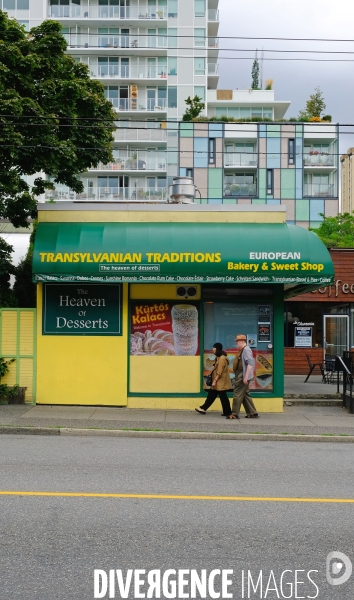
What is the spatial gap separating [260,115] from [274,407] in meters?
52.5

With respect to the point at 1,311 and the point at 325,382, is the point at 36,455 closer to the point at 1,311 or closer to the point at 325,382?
the point at 1,311

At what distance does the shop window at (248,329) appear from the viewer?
628 inches

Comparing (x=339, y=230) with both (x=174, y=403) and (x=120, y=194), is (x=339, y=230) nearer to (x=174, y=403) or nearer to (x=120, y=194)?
(x=120, y=194)

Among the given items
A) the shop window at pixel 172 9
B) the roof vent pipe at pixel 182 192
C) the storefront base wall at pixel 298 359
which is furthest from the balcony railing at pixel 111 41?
the roof vent pipe at pixel 182 192

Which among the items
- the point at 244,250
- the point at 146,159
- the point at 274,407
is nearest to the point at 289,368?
the point at 274,407

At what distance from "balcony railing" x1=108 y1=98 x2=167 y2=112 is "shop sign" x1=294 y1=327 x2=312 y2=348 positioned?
3906 centimetres

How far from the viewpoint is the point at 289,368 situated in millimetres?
25344

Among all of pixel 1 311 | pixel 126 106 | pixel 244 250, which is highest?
pixel 126 106

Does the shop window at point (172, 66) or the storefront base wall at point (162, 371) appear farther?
the shop window at point (172, 66)

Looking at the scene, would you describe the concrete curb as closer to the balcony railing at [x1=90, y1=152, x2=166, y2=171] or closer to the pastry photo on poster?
the pastry photo on poster

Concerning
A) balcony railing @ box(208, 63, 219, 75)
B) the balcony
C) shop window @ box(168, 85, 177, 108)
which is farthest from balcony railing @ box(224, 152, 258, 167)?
the balcony

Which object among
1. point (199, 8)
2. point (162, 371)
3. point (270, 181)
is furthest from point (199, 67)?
point (162, 371)

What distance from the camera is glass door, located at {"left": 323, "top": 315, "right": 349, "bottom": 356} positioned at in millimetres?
25688

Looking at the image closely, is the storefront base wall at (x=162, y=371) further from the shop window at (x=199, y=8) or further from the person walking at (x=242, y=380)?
the shop window at (x=199, y=8)
